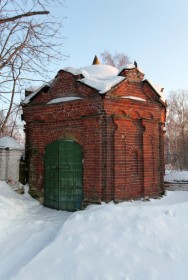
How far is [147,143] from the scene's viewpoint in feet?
26.0

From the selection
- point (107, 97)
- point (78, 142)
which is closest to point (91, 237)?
point (78, 142)

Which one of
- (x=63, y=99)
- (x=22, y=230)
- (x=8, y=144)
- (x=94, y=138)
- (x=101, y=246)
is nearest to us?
(x=101, y=246)

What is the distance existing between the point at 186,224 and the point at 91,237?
1.86m

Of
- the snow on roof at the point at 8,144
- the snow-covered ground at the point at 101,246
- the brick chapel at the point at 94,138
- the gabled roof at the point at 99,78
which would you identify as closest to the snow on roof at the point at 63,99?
the brick chapel at the point at 94,138

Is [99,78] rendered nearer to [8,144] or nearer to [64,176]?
[64,176]

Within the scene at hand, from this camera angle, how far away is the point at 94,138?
7.23 m

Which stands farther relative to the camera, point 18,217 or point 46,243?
point 18,217

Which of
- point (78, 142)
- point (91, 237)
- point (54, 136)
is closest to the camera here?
point (91, 237)

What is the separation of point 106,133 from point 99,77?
187 centimetres

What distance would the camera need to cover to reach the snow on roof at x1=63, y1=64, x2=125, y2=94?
714cm

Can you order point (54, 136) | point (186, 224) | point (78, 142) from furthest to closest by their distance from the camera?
point (54, 136), point (78, 142), point (186, 224)

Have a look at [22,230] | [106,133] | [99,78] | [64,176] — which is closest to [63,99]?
[99,78]

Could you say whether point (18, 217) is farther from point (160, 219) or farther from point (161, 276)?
point (161, 276)

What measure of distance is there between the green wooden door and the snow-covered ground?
1226 millimetres
